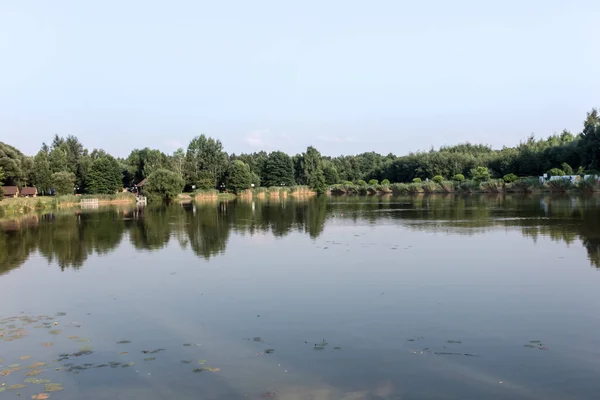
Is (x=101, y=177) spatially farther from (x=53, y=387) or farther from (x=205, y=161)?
(x=53, y=387)

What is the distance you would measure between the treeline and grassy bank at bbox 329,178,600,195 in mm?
2997

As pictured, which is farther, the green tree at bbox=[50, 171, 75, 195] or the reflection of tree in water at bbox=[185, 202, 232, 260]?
the green tree at bbox=[50, 171, 75, 195]

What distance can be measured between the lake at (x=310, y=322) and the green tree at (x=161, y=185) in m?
51.6

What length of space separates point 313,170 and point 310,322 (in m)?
87.4

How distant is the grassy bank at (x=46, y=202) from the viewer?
47000 millimetres

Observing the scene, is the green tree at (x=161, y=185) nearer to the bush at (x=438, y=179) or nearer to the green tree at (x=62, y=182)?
the green tree at (x=62, y=182)

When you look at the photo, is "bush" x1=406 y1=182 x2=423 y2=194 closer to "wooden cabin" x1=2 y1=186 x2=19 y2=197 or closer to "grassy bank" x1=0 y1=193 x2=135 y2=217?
"grassy bank" x1=0 y1=193 x2=135 y2=217

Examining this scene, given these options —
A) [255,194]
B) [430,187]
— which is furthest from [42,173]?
[430,187]

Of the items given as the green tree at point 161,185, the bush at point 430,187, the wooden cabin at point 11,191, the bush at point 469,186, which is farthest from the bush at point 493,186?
the wooden cabin at point 11,191

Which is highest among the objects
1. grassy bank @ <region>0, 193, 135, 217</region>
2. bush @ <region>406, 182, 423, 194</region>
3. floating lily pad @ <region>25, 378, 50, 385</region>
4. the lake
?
bush @ <region>406, 182, 423, 194</region>

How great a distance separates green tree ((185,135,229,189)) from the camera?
84125 millimetres

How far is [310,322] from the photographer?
909 cm

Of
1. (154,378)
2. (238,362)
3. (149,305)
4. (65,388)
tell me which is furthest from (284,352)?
(149,305)

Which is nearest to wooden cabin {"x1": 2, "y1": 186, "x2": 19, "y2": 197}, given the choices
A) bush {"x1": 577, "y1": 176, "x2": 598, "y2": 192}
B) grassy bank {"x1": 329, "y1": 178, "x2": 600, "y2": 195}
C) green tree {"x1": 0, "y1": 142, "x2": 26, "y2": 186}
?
green tree {"x1": 0, "y1": 142, "x2": 26, "y2": 186}
